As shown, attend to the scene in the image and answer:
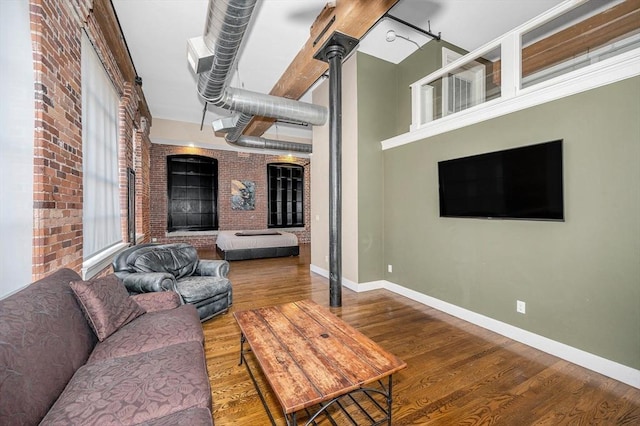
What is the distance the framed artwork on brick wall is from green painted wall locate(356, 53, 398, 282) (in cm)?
541

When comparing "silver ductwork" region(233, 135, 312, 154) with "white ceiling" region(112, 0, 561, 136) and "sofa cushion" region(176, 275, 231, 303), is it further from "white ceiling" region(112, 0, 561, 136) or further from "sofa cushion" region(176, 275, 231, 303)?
"sofa cushion" region(176, 275, 231, 303)

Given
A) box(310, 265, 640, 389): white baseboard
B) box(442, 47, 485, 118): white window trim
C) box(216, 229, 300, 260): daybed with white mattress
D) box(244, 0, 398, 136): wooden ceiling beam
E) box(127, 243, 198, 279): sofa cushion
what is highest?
box(244, 0, 398, 136): wooden ceiling beam

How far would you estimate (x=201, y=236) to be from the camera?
831 cm

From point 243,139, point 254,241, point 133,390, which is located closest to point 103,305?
point 133,390

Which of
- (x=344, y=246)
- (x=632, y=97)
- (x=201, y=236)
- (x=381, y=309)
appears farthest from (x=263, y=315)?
(x=201, y=236)

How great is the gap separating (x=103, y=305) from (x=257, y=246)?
482cm

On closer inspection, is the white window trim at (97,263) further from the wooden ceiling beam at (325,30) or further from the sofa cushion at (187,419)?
the wooden ceiling beam at (325,30)

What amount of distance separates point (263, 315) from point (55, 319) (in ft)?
3.91

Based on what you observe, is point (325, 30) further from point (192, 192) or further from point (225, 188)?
point (192, 192)

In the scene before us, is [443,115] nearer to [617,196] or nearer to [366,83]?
[366,83]

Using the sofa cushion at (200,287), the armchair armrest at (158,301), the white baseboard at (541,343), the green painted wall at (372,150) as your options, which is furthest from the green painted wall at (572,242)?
the armchair armrest at (158,301)

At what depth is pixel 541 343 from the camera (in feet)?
8.22

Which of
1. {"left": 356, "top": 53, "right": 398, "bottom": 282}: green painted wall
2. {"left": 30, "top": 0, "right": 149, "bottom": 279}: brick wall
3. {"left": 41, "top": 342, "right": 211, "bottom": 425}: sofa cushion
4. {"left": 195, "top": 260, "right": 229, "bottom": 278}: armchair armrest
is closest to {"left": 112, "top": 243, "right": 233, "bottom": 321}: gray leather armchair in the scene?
{"left": 195, "top": 260, "right": 229, "bottom": 278}: armchair armrest

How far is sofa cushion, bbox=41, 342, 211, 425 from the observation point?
1.11m
